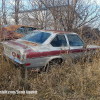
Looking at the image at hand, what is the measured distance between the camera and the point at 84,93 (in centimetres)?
262

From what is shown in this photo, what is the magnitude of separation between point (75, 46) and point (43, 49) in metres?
1.44

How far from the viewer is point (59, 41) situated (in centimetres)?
379

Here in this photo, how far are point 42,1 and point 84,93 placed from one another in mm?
7699

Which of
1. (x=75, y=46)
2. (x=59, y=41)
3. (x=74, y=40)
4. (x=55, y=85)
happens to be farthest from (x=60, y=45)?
(x=55, y=85)

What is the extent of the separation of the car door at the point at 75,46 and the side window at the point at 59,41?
24cm

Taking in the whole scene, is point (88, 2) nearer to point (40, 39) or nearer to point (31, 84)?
point (40, 39)

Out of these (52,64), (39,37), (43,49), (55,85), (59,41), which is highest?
(39,37)

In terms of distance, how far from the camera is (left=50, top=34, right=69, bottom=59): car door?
11.6ft

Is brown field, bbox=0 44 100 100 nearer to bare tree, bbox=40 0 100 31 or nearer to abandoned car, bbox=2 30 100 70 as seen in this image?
abandoned car, bbox=2 30 100 70

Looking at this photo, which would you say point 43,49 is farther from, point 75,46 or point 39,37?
point 75,46

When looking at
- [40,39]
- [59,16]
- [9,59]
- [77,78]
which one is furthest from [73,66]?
[59,16]

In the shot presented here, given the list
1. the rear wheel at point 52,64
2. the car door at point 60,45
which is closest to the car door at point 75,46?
the car door at point 60,45

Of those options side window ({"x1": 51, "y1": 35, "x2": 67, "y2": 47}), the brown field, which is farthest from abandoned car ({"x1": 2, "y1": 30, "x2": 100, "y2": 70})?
the brown field

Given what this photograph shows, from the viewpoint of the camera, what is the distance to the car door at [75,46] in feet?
13.1
